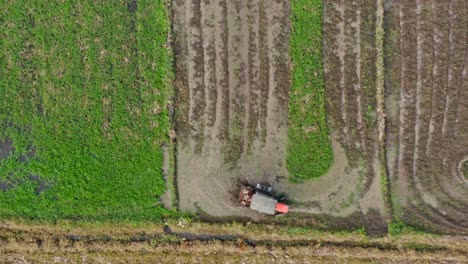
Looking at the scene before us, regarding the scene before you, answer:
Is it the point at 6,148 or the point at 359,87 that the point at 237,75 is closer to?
the point at 359,87

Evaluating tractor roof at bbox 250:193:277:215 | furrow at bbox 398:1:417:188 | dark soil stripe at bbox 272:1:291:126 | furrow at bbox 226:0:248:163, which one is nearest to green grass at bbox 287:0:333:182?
dark soil stripe at bbox 272:1:291:126

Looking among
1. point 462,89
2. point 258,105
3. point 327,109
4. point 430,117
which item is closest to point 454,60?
point 462,89

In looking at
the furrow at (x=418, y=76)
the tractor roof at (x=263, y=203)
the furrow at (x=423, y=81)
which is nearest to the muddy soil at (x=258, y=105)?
the tractor roof at (x=263, y=203)

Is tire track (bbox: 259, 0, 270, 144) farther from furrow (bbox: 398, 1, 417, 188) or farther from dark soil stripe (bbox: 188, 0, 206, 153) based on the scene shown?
furrow (bbox: 398, 1, 417, 188)

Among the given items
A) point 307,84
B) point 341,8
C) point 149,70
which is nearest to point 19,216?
point 149,70

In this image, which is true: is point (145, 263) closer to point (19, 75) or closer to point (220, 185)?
point (220, 185)
